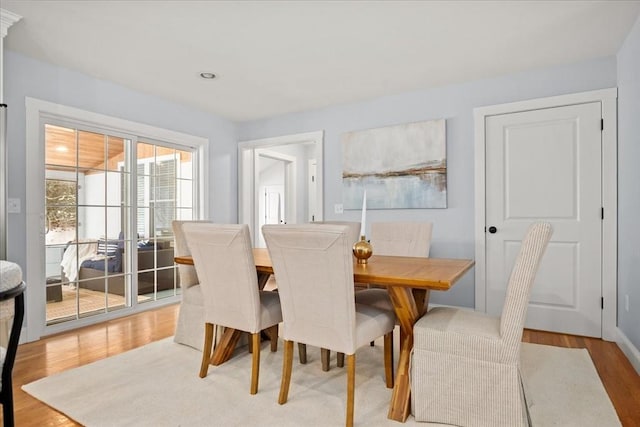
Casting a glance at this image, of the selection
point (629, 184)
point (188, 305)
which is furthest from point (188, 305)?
point (629, 184)

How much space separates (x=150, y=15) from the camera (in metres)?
2.43

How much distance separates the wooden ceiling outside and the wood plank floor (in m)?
1.47

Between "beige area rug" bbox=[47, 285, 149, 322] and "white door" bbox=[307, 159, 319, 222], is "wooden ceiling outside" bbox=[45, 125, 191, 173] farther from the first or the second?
"white door" bbox=[307, 159, 319, 222]

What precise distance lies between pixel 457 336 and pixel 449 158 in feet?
7.73

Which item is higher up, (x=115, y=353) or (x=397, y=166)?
(x=397, y=166)

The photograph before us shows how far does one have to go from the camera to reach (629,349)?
261 centimetres

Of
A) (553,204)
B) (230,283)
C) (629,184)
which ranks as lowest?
(230,283)

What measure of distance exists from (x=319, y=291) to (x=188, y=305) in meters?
1.46

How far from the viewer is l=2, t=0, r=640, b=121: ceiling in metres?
2.36

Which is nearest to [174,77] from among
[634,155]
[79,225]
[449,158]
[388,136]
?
[79,225]

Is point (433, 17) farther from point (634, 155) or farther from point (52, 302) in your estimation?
point (52, 302)

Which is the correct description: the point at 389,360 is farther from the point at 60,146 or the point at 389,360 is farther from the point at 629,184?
the point at 60,146

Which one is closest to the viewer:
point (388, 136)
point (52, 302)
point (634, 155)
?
point (634, 155)

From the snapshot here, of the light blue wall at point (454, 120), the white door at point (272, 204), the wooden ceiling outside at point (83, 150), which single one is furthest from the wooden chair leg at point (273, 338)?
the white door at point (272, 204)
